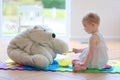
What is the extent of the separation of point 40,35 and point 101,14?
7.33 ft

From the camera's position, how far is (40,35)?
2068 mm

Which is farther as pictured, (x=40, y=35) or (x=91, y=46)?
(x=40, y=35)

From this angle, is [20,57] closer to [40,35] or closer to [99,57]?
[40,35]

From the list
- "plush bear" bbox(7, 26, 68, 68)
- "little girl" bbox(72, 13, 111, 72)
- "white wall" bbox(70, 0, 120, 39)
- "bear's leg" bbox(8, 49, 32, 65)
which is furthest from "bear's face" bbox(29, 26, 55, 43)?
"white wall" bbox(70, 0, 120, 39)

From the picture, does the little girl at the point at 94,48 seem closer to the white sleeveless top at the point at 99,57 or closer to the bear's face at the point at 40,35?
the white sleeveless top at the point at 99,57

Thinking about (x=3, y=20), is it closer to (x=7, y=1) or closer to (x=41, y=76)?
(x=7, y=1)

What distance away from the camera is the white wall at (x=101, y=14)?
161 inches

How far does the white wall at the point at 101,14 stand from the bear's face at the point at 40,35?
2.06 meters

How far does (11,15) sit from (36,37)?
2.23 meters

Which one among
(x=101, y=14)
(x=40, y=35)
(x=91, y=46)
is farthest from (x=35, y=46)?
(x=101, y=14)

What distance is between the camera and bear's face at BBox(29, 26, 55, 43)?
2064mm

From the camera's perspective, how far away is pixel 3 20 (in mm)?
4184

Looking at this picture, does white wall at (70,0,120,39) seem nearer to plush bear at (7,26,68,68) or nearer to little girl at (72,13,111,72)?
plush bear at (7,26,68,68)

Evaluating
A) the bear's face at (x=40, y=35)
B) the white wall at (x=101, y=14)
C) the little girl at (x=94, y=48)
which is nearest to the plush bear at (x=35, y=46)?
the bear's face at (x=40, y=35)
